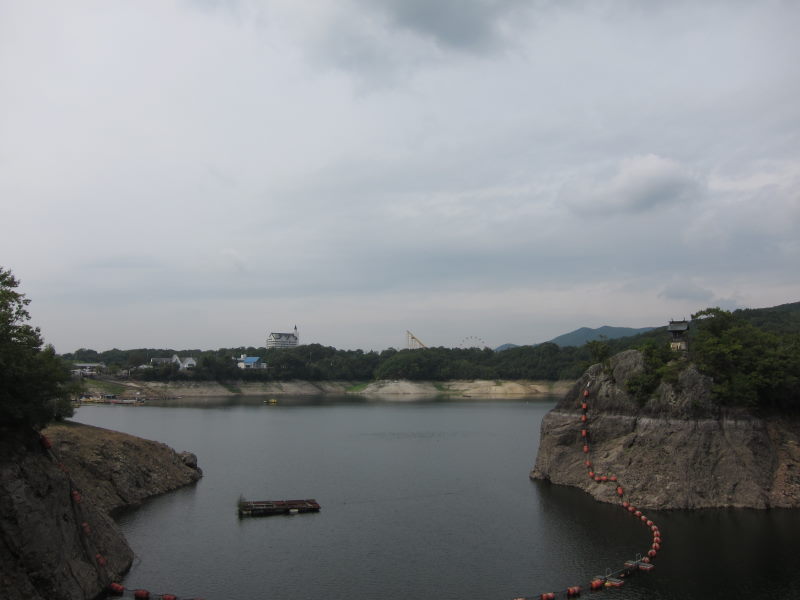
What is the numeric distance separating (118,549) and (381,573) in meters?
14.8

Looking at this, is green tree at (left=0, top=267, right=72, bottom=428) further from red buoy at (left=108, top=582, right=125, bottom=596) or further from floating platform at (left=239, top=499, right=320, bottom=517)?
floating platform at (left=239, top=499, right=320, bottom=517)

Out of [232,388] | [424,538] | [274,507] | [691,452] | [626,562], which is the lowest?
[424,538]

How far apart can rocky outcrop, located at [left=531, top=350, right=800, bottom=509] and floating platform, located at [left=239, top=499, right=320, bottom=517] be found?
77.1 ft

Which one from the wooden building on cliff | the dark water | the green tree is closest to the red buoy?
the dark water

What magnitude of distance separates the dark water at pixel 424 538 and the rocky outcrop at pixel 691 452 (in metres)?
1.78

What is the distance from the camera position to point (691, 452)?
46.4 metres

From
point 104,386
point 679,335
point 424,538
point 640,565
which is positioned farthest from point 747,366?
point 104,386

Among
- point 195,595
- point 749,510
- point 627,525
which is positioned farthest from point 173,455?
point 749,510

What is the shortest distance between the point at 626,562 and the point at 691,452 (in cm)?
1546

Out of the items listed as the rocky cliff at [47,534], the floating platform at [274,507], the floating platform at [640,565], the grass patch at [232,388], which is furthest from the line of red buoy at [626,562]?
the grass patch at [232,388]

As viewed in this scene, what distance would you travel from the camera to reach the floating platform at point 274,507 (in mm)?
45875

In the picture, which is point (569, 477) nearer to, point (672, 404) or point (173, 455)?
point (672, 404)

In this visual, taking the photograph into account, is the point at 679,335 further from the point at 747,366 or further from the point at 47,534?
the point at 47,534

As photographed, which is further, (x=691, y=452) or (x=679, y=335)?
(x=679, y=335)
